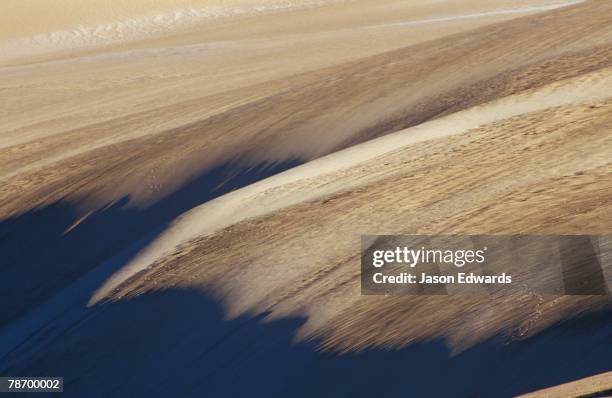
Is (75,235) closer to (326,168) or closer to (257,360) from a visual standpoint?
(326,168)

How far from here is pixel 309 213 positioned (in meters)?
4.60

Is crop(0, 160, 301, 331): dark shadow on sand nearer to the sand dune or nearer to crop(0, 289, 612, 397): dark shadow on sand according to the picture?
the sand dune

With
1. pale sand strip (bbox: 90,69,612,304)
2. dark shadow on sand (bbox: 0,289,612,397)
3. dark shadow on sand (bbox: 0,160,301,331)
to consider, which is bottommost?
dark shadow on sand (bbox: 0,289,612,397)

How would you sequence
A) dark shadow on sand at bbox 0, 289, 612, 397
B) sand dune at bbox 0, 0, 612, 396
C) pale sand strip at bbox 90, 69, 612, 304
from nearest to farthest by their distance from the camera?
dark shadow on sand at bbox 0, 289, 612, 397 < sand dune at bbox 0, 0, 612, 396 < pale sand strip at bbox 90, 69, 612, 304

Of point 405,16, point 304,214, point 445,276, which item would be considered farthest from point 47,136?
point 405,16

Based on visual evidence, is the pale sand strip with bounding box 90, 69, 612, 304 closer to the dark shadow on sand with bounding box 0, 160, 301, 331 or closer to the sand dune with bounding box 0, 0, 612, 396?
the sand dune with bounding box 0, 0, 612, 396

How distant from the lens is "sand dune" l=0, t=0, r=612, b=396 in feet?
12.4

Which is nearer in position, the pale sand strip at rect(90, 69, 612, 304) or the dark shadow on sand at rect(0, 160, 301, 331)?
the pale sand strip at rect(90, 69, 612, 304)

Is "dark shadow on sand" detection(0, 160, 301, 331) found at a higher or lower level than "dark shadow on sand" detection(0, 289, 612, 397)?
higher

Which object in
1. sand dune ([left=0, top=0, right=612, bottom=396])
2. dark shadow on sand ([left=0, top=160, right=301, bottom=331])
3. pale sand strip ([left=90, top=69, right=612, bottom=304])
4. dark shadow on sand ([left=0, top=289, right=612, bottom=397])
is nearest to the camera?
dark shadow on sand ([left=0, top=289, right=612, bottom=397])

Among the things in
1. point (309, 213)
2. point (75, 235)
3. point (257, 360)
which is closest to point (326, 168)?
point (309, 213)

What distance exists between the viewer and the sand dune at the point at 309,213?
12.4ft

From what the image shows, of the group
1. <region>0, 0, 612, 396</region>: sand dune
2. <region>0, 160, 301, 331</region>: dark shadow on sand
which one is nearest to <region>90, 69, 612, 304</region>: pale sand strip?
<region>0, 0, 612, 396</region>: sand dune

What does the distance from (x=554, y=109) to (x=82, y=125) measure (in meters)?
3.68
